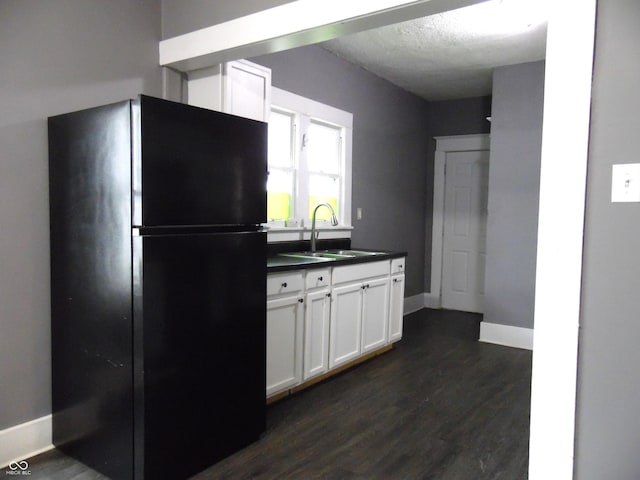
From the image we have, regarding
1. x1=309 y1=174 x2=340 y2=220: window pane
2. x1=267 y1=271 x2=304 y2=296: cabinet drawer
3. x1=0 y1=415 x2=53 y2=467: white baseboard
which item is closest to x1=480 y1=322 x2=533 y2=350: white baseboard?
x1=309 y1=174 x2=340 y2=220: window pane

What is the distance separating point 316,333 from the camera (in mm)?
3213

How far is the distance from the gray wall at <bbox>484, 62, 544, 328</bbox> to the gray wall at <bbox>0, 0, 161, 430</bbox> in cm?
346

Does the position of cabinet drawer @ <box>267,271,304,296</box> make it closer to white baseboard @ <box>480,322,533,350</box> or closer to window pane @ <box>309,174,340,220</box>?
window pane @ <box>309,174,340,220</box>

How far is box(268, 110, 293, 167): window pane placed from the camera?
371 cm

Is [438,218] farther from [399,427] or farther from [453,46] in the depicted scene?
[399,427]

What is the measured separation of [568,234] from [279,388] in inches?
74.2

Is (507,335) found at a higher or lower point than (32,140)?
lower

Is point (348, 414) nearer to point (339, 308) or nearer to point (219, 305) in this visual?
point (339, 308)

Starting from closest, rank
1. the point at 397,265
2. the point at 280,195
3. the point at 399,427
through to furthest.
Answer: the point at 399,427 → the point at 280,195 → the point at 397,265

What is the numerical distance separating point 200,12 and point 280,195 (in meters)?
1.55

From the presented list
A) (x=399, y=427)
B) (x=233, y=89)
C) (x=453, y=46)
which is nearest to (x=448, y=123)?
(x=453, y=46)

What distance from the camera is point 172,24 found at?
2.69 meters

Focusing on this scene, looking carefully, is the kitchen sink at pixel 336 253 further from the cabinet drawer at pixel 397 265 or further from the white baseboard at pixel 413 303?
the white baseboard at pixel 413 303

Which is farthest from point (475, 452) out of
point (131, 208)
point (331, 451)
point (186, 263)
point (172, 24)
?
point (172, 24)
